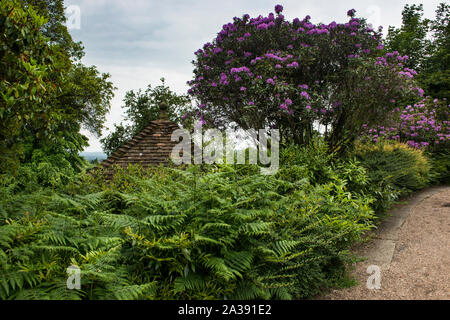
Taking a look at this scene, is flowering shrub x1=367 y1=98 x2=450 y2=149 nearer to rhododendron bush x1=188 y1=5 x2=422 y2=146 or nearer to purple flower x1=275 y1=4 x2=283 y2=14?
rhododendron bush x1=188 y1=5 x2=422 y2=146

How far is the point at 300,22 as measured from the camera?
→ 8.00m

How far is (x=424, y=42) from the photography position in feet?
74.2

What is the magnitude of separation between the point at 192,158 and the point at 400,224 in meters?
4.26

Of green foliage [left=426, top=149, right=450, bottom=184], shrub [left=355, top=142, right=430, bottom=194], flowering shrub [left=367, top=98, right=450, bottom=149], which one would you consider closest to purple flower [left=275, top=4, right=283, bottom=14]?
shrub [left=355, top=142, right=430, bottom=194]

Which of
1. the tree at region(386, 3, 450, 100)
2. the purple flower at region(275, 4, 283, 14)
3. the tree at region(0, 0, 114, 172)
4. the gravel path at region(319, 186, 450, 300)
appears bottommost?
the gravel path at region(319, 186, 450, 300)

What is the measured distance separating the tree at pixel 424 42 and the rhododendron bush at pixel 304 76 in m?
12.2

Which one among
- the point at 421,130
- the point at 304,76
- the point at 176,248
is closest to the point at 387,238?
the point at 176,248

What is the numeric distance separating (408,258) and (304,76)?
4.93 m

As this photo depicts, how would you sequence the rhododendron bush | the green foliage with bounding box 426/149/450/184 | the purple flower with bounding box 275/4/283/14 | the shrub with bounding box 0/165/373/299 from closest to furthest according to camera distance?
the shrub with bounding box 0/165/373/299, the rhododendron bush, the purple flower with bounding box 275/4/283/14, the green foliage with bounding box 426/149/450/184

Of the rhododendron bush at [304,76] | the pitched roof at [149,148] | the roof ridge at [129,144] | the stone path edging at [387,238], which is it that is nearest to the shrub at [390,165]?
the stone path edging at [387,238]

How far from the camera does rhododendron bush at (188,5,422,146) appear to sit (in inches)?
289

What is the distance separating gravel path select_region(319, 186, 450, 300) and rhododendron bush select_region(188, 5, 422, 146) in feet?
8.77

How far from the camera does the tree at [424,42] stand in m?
19.5

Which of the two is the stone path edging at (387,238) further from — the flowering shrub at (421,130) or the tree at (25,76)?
the flowering shrub at (421,130)
